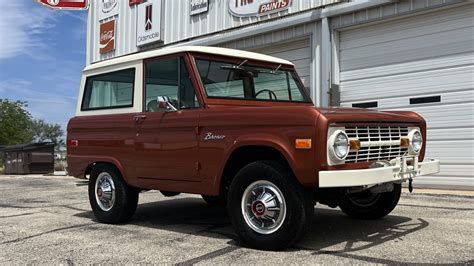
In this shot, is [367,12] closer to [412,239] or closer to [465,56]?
[465,56]

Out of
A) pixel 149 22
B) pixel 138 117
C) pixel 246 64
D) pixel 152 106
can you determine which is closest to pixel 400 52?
pixel 246 64

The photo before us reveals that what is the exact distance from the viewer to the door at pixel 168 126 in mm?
5477

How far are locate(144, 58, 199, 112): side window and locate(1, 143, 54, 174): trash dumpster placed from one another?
604 inches

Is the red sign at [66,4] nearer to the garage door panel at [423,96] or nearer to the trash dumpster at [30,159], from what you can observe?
the trash dumpster at [30,159]

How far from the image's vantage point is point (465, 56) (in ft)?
30.7

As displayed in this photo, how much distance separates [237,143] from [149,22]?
38.5ft

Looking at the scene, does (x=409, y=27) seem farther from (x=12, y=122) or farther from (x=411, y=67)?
(x=12, y=122)

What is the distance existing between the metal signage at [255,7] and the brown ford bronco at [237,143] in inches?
232

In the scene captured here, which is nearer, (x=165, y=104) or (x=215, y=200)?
(x=165, y=104)

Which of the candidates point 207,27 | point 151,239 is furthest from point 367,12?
point 151,239

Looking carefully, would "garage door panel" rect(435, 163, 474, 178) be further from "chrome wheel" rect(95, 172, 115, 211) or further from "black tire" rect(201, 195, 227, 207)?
"chrome wheel" rect(95, 172, 115, 211)

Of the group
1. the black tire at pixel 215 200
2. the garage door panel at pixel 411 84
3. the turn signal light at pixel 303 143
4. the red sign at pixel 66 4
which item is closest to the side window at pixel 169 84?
the black tire at pixel 215 200

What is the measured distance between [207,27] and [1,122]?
74.2ft

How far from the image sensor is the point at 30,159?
1977 cm
